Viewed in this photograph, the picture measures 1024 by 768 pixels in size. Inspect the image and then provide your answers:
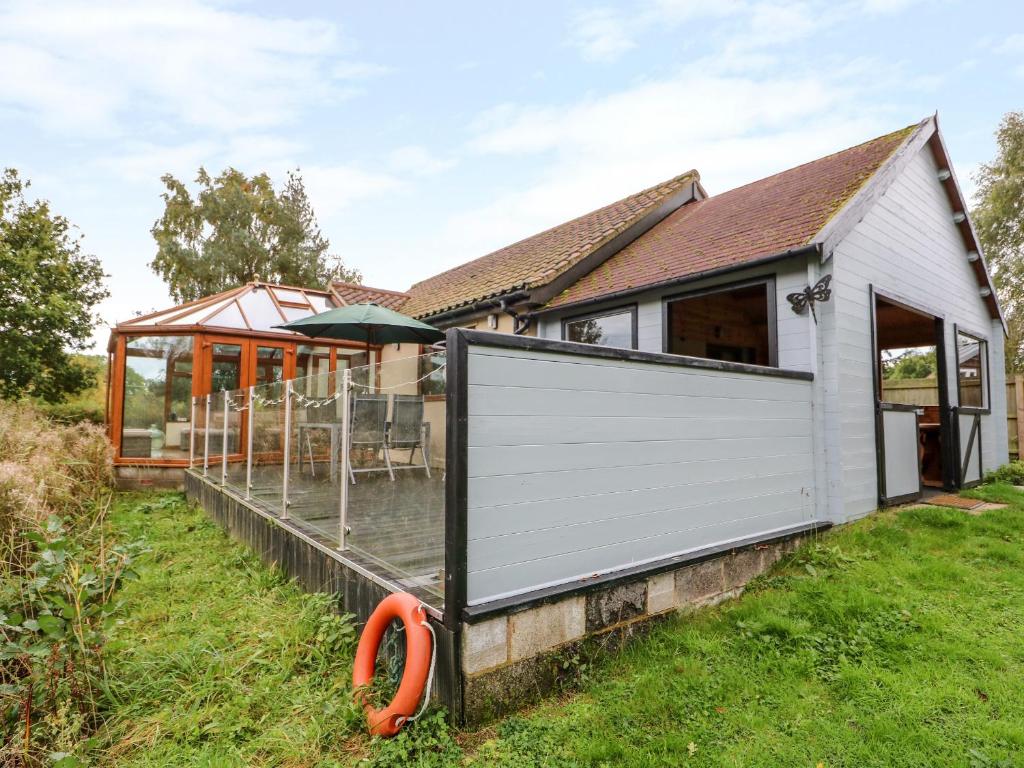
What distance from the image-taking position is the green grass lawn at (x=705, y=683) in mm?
2279

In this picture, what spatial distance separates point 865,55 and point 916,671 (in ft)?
31.8

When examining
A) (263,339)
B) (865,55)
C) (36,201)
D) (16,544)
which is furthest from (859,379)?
Answer: (36,201)

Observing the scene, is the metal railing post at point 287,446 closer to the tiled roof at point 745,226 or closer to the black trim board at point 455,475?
the black trim board at point 455,475

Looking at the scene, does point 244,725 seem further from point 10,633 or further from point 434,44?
point 434,44

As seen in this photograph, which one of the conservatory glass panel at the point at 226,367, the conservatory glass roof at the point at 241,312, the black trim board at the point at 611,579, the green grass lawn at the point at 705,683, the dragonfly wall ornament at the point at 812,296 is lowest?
the green grass lawn at the point at 705,683

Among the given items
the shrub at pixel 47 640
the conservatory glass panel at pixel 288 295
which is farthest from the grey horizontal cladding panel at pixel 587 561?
the conservatory glass panel at pixel 288 295

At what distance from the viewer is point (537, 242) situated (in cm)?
1121

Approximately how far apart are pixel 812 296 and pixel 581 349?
127 inches

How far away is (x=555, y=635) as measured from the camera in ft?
8.98

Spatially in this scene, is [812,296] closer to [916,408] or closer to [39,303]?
[916,408]

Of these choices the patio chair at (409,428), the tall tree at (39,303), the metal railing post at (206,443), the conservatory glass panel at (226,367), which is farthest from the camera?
the tall tree at (39,303)

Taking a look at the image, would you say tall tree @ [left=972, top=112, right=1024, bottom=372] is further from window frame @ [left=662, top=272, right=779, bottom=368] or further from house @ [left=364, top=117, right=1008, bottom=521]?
window frame @ [left=662, top=272, right=779, bottom=368]

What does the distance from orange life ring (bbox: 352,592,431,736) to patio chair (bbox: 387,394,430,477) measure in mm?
674

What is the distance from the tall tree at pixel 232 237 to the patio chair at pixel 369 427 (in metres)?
21.0
